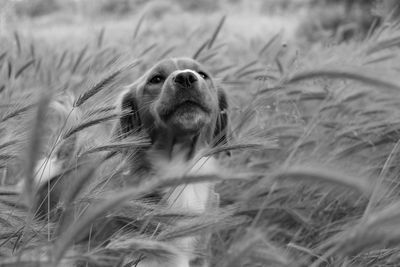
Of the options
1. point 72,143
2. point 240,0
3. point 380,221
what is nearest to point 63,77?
point 72,143

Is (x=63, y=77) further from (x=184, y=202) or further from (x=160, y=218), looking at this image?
(x=160, y=218)

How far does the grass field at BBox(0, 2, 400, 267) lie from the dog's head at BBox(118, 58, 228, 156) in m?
0.21

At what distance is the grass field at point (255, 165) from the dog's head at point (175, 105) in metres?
0.21

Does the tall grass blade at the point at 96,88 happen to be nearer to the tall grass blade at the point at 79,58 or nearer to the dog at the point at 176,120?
the dog at the point at 176,120

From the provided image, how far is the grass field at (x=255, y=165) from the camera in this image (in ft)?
4.90

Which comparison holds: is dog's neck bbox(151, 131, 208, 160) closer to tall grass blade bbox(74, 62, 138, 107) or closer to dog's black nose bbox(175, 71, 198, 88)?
dog's black nose bbox(175, 71, 198, 88)

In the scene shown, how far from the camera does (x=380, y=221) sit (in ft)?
4.37

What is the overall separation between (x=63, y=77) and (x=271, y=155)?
6.37 ft

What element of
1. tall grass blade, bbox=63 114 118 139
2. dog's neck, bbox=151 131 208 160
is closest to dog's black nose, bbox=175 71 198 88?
dog's neck, bbox=151 131 208 160

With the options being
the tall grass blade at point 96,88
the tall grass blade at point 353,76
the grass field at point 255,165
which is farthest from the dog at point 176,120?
the tall grass blade at point 353,76

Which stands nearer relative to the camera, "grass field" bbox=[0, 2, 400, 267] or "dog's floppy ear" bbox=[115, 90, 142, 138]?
"grass field" bbox=[0, 2, 400, 267]

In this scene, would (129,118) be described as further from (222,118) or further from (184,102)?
(222,118)

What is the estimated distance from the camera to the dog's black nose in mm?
3072

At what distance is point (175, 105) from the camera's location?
312 centimetres
